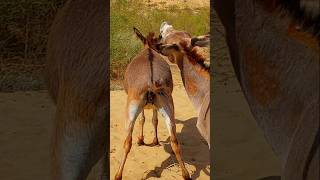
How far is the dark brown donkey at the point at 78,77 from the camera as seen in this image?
1.82 m

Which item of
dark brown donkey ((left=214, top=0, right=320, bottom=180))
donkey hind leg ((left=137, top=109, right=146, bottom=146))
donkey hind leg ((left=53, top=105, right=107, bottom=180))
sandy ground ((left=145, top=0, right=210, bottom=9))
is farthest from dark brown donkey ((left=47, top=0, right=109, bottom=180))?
sandy ground ((left=145, top=0, right=210, bottom=9))

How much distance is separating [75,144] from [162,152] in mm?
2428

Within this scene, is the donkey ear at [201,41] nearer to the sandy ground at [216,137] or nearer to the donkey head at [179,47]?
the donkey head at [179,47]

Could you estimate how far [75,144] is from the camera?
1.88 m

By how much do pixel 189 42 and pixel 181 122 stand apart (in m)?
1.52

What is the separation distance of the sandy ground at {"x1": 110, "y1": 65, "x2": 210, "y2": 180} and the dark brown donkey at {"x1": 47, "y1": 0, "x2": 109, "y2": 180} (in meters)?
2.05

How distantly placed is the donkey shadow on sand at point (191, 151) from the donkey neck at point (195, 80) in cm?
74

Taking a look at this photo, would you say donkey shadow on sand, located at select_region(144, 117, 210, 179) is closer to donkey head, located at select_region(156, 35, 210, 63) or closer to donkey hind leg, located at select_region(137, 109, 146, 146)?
donkey hind leg, located at select_region(137, 109, 146, 146)

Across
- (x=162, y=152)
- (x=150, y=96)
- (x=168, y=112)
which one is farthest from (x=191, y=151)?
(x=150, y=96)

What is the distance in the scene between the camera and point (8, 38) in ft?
6.02

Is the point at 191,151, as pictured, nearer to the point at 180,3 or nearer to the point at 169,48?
the point at 169,48

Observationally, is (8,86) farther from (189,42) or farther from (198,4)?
(198,4)

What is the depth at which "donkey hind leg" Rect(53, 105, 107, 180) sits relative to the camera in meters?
1.86

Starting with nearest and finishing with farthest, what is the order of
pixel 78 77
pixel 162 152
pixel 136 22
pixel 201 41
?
pixel 78 77 → pixel 201 41 → pixel 162 152 → pixel 136 22
